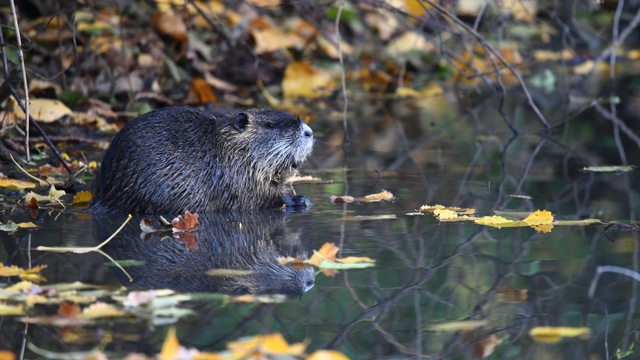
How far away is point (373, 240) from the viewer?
4746mm

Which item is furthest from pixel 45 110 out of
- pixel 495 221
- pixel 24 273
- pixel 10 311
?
pixel 10 311

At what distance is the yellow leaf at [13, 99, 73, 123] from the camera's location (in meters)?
7.44

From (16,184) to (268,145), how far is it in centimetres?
144

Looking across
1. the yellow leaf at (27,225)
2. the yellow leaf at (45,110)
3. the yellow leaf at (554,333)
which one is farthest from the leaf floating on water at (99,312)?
the yellow leaf at (45,110)

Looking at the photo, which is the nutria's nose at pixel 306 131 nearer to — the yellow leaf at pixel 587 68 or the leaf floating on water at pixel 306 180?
the leaf floating on water at pixel 306 180

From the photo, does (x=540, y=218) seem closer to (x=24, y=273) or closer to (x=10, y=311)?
(x=24, y=273)

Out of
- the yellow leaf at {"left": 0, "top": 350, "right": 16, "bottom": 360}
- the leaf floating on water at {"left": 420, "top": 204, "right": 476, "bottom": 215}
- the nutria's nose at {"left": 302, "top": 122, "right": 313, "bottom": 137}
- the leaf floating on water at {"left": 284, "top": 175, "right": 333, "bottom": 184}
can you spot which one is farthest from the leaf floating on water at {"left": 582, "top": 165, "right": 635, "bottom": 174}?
the yellow leaf at {"left": 0, "top": 350, "right": 16, "bottom": 360}

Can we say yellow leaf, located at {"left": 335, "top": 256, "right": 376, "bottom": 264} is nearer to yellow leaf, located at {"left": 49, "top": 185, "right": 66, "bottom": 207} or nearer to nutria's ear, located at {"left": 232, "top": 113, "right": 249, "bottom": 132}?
nutria's ear, located at {"left": 232, "top": 113, "right": 249, "bottom": 132}

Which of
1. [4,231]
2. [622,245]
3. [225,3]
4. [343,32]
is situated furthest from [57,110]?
[343,32]

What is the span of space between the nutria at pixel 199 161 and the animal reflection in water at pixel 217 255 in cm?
18

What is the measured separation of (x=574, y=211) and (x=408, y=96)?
17.9 ft

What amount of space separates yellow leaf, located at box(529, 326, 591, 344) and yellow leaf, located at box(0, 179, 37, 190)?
3.41 metres

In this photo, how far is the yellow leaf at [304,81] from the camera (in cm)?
1030

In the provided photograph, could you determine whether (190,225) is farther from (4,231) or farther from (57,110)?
(57,110)
